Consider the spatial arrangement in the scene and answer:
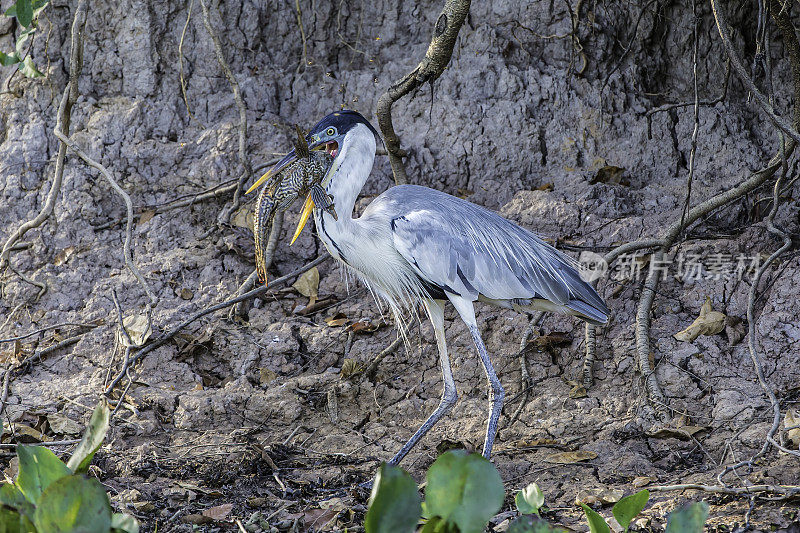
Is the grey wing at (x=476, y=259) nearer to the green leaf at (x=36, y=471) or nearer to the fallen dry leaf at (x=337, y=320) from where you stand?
the fallen dry leaf at (x=337, y=320)

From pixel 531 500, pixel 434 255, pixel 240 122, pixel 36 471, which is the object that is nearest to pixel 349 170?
pixel 434 255

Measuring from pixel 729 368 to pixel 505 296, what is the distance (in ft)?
4.22

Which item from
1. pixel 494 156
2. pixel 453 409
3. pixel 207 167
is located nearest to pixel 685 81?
pixel 494 156

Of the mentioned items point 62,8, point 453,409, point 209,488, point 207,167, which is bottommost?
point 453,409

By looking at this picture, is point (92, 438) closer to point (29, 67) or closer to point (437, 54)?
point (437, 54)

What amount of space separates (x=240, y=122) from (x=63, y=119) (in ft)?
3.72

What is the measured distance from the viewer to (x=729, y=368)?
436 centimetres

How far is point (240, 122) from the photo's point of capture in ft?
18.2

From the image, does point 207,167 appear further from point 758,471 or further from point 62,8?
point 758,471

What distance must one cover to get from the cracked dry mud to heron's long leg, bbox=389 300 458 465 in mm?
121

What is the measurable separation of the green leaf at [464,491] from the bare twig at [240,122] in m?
3.47

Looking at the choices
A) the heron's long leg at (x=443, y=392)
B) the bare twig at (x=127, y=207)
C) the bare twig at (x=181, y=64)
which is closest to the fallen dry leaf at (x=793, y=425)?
the heron's long leg at (x=443, y=392)

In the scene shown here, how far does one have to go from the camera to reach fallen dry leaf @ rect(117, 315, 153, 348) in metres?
4.69

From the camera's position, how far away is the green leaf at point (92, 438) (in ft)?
7.66
